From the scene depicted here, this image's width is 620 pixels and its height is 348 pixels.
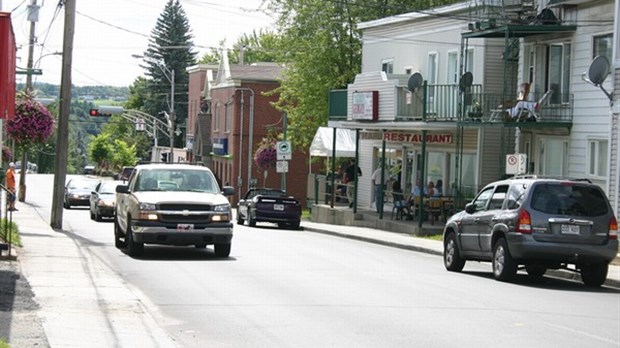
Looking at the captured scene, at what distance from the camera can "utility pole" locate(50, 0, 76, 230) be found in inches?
1325

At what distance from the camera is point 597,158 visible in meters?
31.4

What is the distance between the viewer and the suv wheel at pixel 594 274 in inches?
820

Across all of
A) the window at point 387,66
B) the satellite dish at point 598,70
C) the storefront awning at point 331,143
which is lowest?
the storefront awning at point 331,143

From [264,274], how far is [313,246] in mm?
9948

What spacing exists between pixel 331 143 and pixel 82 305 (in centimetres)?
3691

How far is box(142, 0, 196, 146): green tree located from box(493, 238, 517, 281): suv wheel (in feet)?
349

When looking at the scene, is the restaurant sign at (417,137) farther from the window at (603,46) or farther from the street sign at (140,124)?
the street sign at (140,124)

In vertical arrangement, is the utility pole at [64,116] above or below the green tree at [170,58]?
below

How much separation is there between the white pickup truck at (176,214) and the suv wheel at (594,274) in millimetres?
7125

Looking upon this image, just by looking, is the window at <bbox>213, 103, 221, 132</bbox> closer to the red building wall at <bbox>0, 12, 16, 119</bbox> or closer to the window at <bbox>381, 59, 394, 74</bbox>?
A: the window at <bbox>381, 59, 394, 74</bbox>

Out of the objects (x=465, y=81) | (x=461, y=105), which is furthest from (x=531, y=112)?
(x=465, y=81)

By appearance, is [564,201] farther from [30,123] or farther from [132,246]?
[30,123]

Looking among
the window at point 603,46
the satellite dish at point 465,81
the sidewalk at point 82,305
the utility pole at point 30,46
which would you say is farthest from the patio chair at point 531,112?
the utility pole at point 30,46

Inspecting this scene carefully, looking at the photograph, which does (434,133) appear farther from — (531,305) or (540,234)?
(531,305)
